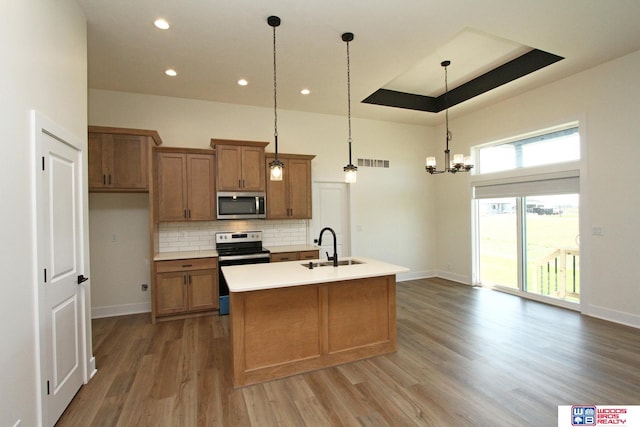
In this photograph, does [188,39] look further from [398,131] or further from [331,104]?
[398,131]

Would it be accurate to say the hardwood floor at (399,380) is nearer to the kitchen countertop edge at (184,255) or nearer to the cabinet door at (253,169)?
the kitchen countertop edge at (184,255)

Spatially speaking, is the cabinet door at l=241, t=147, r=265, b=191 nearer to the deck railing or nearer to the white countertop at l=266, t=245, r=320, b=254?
the white countertop at l=266, t=245, r=320, b=254

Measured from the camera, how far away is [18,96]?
178 centimetres

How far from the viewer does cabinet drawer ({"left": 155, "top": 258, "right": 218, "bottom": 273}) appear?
406cm

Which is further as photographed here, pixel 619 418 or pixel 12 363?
pixel 619 418

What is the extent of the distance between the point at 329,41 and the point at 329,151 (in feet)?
8.33

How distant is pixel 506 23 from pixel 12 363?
474cm

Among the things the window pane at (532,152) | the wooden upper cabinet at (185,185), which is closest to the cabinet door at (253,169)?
the wooden upper cabinet at (185,185)

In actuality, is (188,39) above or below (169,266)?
above

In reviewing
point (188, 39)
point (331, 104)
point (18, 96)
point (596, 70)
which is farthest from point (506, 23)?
point (18, 96)

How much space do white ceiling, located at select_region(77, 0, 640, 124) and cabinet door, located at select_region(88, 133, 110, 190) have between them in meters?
0.90

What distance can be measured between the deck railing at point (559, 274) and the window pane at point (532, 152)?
56.4 inches

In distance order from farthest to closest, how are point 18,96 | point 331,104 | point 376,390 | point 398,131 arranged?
point 398,131 → point 331,104 → point 376,390 → point 18,96

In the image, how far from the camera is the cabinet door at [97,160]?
3816 millimetres
